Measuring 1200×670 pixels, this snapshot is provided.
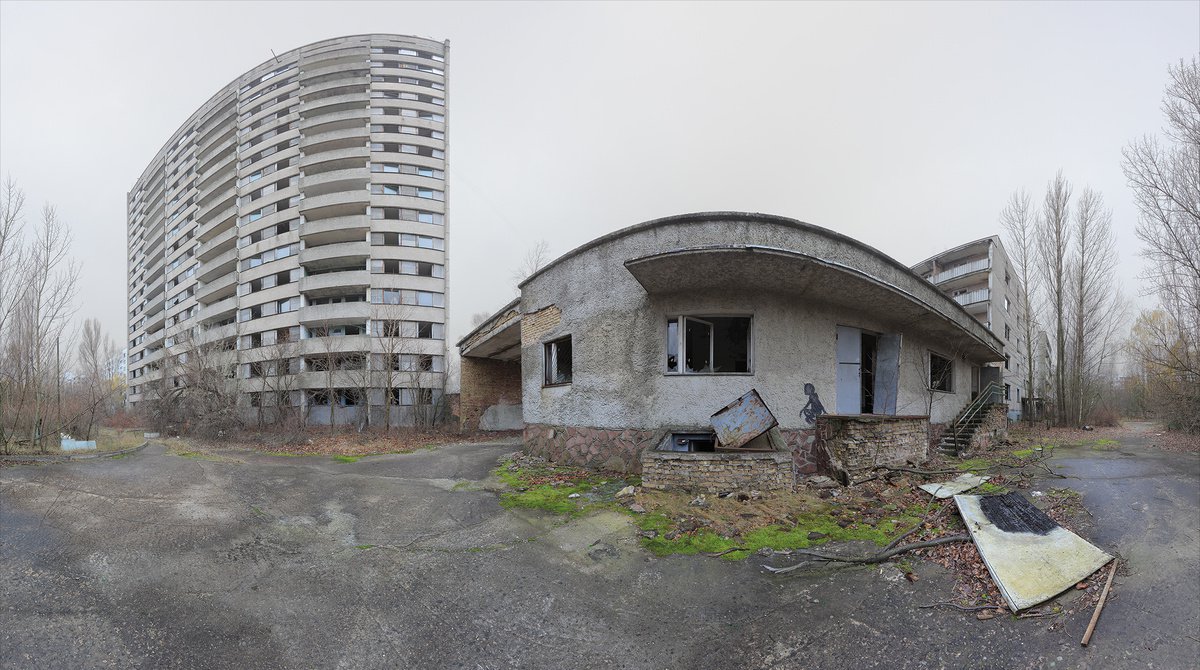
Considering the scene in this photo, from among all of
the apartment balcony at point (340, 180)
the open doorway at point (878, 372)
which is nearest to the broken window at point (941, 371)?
the open doorway at point (878, 372)

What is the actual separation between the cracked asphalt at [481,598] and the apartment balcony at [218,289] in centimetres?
4061

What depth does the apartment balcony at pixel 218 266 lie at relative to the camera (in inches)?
1588

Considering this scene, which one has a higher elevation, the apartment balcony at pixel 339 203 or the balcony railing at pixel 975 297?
the apartment balcony at pixel 339 203

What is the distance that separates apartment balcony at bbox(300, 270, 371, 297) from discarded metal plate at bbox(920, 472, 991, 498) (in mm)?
36897

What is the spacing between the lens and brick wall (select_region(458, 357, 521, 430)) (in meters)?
21.0

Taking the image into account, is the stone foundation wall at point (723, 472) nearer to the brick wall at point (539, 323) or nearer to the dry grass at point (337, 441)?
the brick wall at point (539, 323)

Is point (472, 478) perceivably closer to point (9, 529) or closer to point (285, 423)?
point (9, 529)

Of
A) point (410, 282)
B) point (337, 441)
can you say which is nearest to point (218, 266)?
point (410, 282)

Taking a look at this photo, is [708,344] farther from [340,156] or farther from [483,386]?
[340,156]

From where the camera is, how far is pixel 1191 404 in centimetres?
1675

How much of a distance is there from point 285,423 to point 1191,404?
37389 millimetres

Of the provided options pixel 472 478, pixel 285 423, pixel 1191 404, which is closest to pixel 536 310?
pixel 472 478

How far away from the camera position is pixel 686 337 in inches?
378

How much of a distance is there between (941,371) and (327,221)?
134ft
